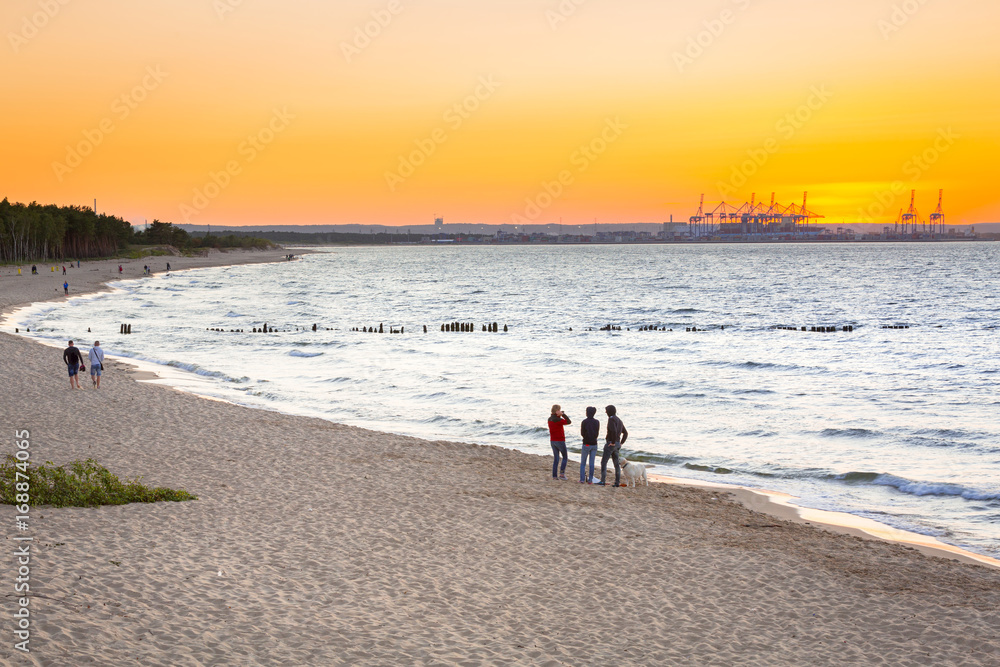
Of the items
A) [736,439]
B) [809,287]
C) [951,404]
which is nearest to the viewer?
[736,439]

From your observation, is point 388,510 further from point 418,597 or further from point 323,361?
point 323,361

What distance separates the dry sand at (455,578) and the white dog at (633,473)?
0.28 metres

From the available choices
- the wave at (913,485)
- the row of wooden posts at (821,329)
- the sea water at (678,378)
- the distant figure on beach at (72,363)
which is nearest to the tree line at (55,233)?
the sea water at (678,378)

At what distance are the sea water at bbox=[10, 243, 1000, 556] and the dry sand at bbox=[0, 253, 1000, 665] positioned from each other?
9.76ft

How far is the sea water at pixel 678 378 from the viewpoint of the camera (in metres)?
19.5

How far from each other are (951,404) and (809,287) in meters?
86.9

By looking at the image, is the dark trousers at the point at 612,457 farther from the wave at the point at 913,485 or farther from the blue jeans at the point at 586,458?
the wave at the point at 913,485

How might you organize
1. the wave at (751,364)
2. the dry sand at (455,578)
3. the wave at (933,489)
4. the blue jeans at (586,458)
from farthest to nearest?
the wave at (751,364)
the blue jeans at (586,458)
the wave at (933,489)
the dry sand at (455,578)

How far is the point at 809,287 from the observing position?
11006 centimetres

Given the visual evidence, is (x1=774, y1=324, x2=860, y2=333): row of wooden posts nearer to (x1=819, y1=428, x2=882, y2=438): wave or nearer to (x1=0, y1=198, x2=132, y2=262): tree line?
(x1=819, y1=428, x2=882, y2=438): wave

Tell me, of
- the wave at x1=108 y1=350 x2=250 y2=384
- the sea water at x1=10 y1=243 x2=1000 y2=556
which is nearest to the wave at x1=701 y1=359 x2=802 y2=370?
the sea water at x1=10 y1=243 x2=1000 y2=556

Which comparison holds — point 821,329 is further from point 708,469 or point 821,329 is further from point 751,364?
point 708,469

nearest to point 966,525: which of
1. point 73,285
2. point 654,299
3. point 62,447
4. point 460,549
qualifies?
point 460,549

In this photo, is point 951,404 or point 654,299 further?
point 654,299
